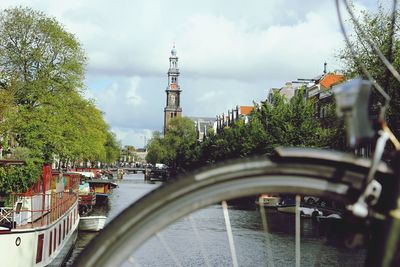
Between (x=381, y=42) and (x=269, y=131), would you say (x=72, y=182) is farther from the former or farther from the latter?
(x=269, y=131)

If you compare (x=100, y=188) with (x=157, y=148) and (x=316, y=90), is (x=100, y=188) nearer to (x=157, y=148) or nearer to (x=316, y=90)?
(x=316, y=90)

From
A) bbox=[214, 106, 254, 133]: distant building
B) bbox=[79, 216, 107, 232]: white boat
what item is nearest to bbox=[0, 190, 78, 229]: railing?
bbox=[79, 216, 107, 232]: white boat

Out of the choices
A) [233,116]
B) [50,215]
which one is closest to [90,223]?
[50,215]

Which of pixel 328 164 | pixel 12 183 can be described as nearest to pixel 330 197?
pixel 328 164

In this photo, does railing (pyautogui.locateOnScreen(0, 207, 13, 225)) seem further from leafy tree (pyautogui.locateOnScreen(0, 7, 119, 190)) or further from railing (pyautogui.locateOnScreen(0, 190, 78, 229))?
leafy tree (pyautogui.locateOnScreen(0, 7, 119, 190))

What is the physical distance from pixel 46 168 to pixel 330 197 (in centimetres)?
2138

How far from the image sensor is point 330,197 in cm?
238

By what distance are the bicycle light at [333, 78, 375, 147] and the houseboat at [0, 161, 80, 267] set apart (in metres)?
16.5

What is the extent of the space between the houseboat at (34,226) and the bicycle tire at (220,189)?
1620 cm

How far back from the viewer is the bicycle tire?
226cm

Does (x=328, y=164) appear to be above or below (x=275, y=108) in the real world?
below

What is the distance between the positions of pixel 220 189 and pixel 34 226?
1841 centimetres

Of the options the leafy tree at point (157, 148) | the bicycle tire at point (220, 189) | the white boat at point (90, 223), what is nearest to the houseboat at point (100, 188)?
the white boat at point (90, 223)

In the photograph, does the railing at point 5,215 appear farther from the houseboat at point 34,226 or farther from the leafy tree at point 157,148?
the leafy tree at point 157,148
